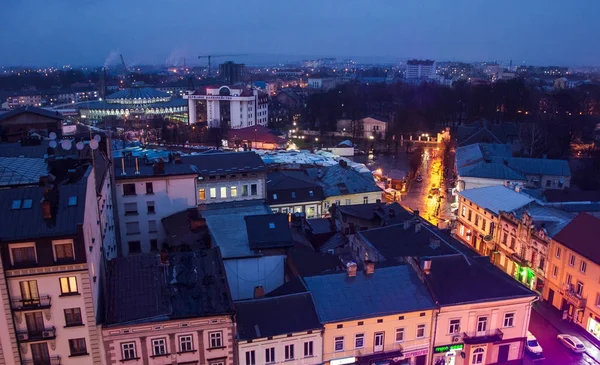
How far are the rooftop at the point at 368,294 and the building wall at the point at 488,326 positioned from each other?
5.30ft

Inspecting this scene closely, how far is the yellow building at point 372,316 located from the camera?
24.2m

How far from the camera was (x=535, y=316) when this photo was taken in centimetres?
3422

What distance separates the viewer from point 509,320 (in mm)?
26469

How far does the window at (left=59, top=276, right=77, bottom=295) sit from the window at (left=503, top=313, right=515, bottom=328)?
2268cm

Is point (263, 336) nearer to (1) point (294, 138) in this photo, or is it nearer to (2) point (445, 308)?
(2) point (445, 308)

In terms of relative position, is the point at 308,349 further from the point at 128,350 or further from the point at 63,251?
the point at 63,251

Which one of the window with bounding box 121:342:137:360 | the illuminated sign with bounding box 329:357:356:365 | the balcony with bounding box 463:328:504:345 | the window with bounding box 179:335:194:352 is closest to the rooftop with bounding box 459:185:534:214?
the balcony with bounding box 463:328:504:345

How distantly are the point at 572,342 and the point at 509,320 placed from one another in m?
7.06

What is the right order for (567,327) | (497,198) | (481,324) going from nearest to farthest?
(481,324) → (567,327) → (497,198)

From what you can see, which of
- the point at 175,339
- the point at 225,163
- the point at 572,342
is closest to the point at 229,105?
the point at 225,163

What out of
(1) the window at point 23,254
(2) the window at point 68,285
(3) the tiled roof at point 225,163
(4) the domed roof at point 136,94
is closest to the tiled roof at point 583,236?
(3) the tiled roof at point 225,163

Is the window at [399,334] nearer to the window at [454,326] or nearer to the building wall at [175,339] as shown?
the window at [454,326]

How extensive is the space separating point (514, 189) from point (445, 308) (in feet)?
84.6

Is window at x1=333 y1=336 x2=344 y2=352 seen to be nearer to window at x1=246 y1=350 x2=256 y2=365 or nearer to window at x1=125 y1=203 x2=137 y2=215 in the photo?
window at x1=246 y1=350 x2=256 y2=365
